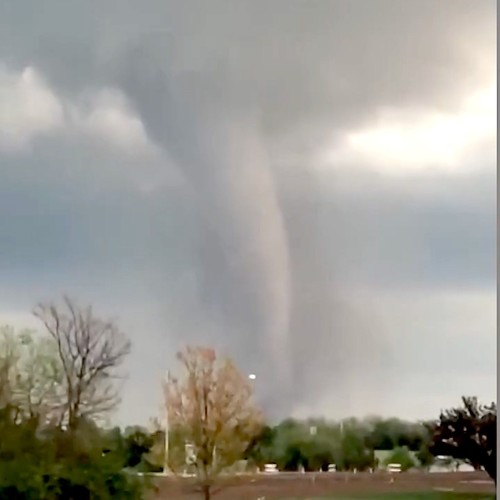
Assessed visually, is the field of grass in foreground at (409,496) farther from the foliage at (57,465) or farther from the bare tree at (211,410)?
the foliage at (57,465)

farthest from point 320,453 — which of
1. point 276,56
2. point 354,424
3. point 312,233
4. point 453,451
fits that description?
point 276,56

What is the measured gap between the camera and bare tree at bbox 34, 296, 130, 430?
129cm

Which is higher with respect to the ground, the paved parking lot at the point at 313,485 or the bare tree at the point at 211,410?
the bare tree at the point at 211,410

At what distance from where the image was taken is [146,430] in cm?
128

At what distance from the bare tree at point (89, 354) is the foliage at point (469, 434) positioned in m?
0.49

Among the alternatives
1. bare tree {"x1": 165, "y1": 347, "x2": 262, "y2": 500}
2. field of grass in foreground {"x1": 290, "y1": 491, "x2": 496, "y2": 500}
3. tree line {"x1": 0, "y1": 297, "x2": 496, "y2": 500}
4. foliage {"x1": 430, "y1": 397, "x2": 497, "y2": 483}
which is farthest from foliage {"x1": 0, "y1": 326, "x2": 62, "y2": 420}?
foliage {"x1": 430, "y1": 397, "x2": 497, "y2": 483}

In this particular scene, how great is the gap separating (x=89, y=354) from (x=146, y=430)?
14 cm

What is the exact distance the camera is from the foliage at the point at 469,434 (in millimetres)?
1291

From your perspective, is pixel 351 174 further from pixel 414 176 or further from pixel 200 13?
pixel 200 13

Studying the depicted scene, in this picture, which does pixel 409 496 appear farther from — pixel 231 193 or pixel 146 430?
pixel 231 193

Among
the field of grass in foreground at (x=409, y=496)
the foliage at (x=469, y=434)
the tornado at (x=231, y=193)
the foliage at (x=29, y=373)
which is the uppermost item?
the tornado at (x=231, y=193)

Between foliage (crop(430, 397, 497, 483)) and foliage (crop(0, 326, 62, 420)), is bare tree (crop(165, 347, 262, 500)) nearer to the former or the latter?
foliage (crop(0, 326, 62, 420))

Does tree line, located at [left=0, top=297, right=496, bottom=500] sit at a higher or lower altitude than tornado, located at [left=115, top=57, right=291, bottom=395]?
lower

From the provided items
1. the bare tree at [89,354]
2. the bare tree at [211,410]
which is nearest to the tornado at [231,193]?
the bare tree at [211,410]
